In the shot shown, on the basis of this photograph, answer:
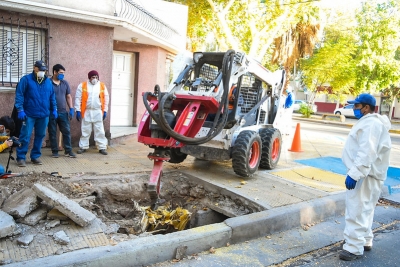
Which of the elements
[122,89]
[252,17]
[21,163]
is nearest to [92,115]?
[21,163]

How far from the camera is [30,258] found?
11.0ft

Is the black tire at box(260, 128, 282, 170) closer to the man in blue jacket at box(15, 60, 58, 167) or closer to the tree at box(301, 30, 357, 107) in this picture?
the man in blue jacket at box(15, 60, 58, 167)

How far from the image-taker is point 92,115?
7754mm

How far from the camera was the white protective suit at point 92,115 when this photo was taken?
25.0 feet

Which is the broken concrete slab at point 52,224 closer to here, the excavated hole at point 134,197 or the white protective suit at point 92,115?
the excavated hole at point 134,197

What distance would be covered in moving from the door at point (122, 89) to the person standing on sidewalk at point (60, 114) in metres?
3.61

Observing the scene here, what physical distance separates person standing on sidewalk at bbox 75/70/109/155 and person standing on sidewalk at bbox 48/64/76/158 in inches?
10.2

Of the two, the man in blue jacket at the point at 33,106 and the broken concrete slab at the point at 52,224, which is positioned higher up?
the man in blue jacket at the point at 33,106

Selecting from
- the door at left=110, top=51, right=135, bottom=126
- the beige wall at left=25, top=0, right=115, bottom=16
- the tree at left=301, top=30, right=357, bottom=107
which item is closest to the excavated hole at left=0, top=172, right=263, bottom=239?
the beige wall at left=25, top=0, right=115, bottom=16

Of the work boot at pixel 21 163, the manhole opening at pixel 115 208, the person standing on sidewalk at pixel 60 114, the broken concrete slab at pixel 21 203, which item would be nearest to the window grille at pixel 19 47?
the person standing on sidewalk at pixel 60 114

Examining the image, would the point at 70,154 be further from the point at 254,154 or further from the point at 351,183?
the point at 351,183

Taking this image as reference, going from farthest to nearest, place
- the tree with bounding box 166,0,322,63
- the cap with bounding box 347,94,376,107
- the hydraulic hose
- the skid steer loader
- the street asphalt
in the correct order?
the tree with bounding box 166,0,322,63
the skid steer loader
the hydraulic hose
the cap with bounding box 347,94,376,107
the street asphalt

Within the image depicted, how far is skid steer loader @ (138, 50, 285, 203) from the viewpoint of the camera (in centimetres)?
534

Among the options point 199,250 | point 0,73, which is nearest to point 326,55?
point 0,73
